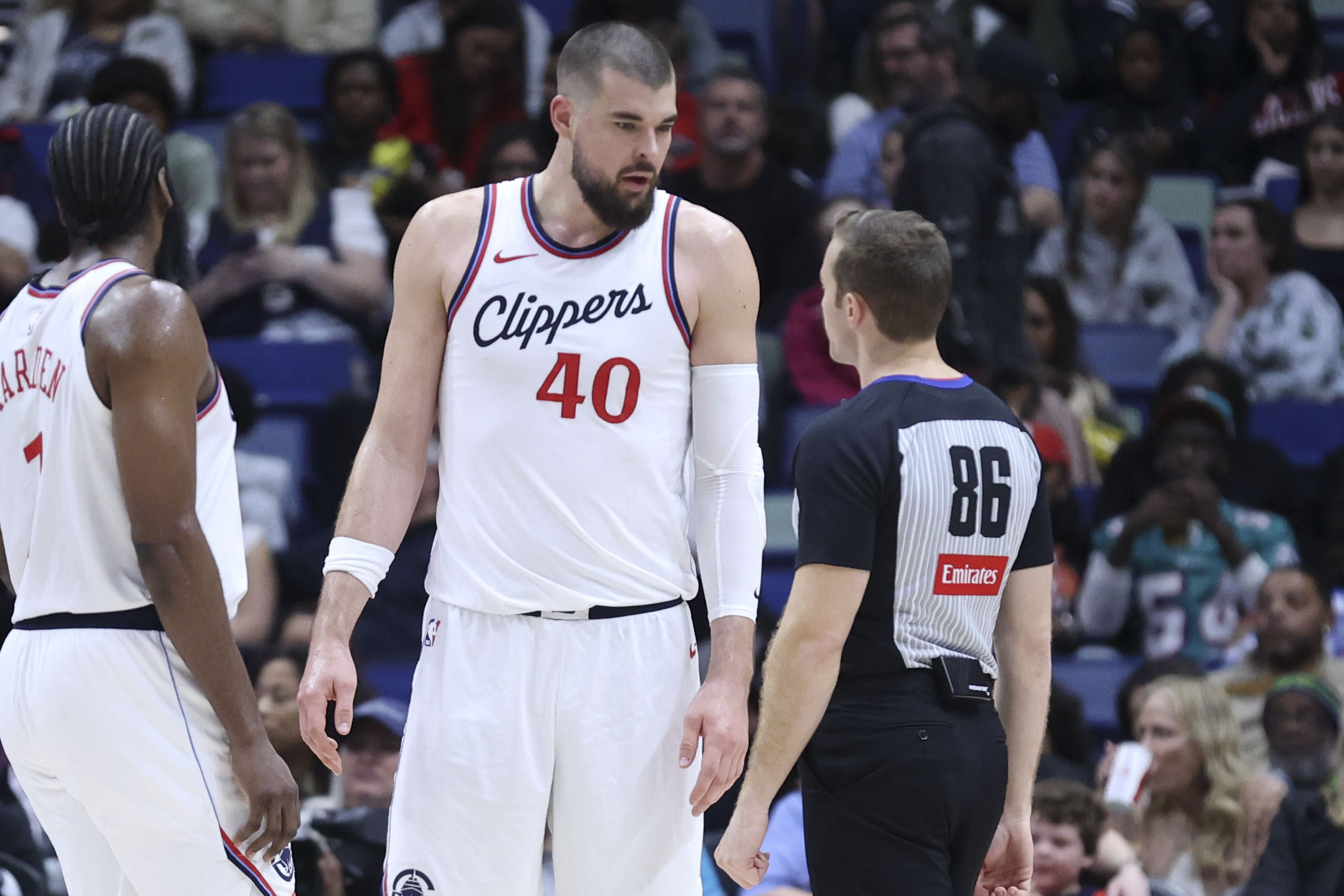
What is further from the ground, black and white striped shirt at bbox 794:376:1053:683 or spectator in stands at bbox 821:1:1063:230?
spectator in stands at bbox 821:1:1063:230

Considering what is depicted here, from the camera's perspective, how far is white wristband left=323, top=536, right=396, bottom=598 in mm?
3326

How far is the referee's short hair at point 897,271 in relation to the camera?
3654mm

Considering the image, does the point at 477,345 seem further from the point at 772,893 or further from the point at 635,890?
the point at 772,893

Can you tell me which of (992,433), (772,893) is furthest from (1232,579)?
(992,433)

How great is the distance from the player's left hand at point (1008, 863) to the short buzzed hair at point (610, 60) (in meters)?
1.75

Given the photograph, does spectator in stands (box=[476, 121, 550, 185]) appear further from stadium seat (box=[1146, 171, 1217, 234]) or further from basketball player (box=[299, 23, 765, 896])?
basketball player (box=[299, 23, 765, 896])

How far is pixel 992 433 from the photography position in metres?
3.62

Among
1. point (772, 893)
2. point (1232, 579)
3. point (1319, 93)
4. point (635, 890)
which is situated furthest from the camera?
point (1319, 93)

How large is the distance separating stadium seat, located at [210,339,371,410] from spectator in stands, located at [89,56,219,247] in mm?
967

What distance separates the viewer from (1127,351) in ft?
30.2

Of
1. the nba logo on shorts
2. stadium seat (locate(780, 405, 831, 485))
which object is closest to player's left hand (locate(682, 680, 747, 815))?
the nba logo on shorts

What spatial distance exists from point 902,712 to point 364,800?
2924 millimetres

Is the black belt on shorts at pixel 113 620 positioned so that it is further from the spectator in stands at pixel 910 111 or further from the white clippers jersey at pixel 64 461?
the spectator in stands at pixel 910 111

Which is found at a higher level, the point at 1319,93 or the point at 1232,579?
the point at 1319,93
